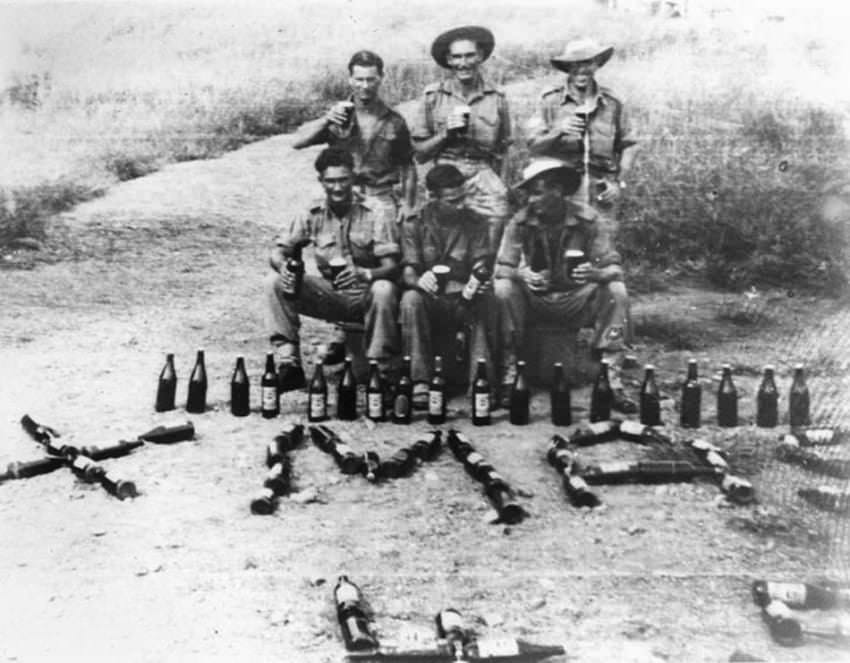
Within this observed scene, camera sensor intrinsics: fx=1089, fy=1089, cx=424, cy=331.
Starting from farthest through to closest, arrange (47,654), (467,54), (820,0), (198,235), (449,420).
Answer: (198,235)
(467,54)
(449,420)
(820,0)
(47,654)

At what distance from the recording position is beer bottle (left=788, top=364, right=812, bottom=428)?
18.3 feet

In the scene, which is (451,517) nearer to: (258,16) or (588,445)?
(588,445)

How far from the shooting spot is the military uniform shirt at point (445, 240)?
20.1 feet

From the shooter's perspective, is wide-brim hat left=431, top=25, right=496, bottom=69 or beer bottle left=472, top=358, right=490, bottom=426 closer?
beer bottle left=472, top=358, right=490, bottom=426

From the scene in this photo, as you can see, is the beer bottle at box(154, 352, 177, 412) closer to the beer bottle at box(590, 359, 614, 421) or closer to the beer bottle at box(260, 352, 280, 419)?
the beer bottle at box(260, 352, 280, 419)

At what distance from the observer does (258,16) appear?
19.4 ft

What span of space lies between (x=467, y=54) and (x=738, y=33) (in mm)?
1476

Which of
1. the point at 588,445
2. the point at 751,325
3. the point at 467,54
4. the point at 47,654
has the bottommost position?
the point at 47,654

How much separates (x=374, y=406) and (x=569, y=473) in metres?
1.21

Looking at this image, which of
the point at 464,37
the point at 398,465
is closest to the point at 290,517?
the point at 398,465

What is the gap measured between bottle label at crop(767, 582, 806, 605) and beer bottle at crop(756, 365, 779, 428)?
5.11 ft

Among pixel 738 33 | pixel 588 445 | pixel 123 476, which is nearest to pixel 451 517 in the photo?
pixel 588 445

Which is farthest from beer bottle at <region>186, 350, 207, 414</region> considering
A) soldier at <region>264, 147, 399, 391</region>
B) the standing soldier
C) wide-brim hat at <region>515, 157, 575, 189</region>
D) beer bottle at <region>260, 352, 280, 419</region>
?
wide-brim hat at <region>515, 157, 575, 189</region>

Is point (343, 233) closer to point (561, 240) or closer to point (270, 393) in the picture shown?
point (270, 393)
